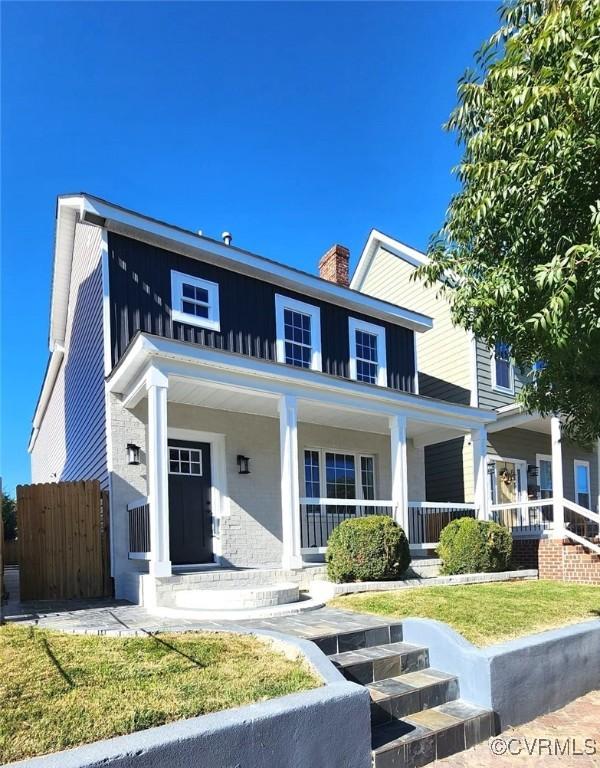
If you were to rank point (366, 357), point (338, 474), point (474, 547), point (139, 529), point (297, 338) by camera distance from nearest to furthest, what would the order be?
point (139, 529) → point (474, 547) → point (297, 338) → point (338, 474) → point (366, 357)

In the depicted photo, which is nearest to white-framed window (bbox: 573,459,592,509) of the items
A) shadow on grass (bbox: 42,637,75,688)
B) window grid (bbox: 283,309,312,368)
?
window grid (bbox: 283,309,312,368)

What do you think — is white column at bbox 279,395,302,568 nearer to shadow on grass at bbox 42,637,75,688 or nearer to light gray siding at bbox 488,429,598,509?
shadow on grass at bbox 42,637,75,688

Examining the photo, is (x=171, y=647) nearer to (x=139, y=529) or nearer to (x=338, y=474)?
(x=139, y=529)

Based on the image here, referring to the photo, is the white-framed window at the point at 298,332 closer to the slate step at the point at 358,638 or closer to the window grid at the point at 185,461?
the window grid at the point at 185,461

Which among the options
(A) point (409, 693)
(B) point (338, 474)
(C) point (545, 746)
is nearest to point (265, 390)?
(B) point (338, 474)

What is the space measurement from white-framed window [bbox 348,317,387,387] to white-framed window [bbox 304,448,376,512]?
5.99ft

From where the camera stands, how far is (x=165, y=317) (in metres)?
10.1

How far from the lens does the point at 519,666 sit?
17.6ft

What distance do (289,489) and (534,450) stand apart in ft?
33.0

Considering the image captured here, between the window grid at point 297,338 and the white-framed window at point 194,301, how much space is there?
172 cm

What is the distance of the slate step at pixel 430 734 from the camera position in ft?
13.8

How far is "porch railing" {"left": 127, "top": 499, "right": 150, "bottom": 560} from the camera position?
8.38 meters

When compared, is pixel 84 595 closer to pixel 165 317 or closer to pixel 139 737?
pixel 165 317

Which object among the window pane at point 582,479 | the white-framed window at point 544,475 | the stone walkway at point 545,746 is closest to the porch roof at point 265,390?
A: the white-framed window at point 544,475
